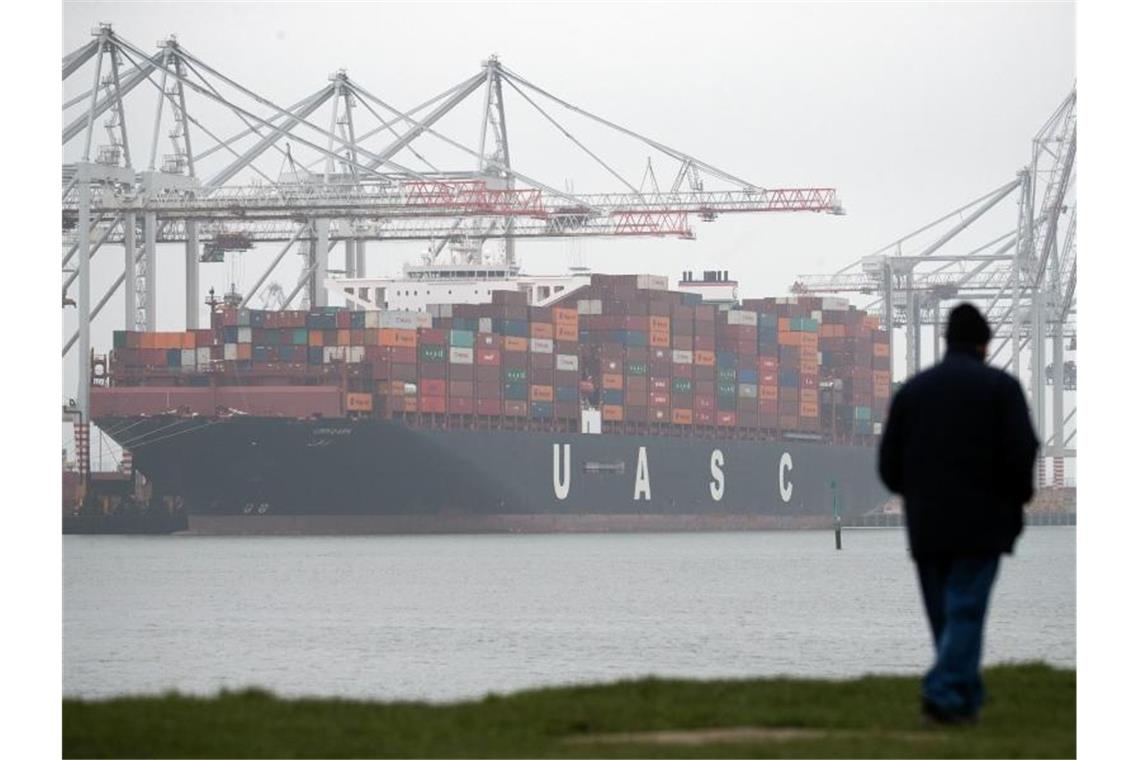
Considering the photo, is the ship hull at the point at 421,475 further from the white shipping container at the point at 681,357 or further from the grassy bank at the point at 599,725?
the grassy bank at the point at 599,725

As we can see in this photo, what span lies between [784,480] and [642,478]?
6.76 m

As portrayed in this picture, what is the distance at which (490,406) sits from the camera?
198 feet

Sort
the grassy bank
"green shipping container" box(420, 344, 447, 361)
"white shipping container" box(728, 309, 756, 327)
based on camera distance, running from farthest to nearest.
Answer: "white shipping container" box(728, 309, 756, 327) < "green shipping container" box(420, 344, 447, 361) < the grassy bank

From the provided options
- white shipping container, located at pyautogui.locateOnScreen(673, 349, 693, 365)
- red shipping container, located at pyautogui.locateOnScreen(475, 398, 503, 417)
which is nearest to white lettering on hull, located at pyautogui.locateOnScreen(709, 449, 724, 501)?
white shipping container, located at pyautogui.locateOnScreen(673, 349, 693, 365)

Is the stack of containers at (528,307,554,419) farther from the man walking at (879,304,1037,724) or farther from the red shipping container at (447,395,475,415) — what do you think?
the man walking at (879,304,1037,724)

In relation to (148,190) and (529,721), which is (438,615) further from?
(148,190)

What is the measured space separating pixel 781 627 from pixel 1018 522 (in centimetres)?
2105

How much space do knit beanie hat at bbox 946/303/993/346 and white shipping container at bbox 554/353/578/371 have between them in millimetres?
54913

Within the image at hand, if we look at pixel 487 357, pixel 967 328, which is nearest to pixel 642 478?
pixel 487 357

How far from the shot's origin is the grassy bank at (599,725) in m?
6.38

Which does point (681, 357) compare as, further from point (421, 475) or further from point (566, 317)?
point (421, 475)

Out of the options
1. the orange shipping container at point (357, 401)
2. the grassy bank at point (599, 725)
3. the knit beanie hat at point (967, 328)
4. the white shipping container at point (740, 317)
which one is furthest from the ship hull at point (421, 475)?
the knit beanie hat at point (967, 328)

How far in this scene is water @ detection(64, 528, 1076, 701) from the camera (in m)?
21.0
